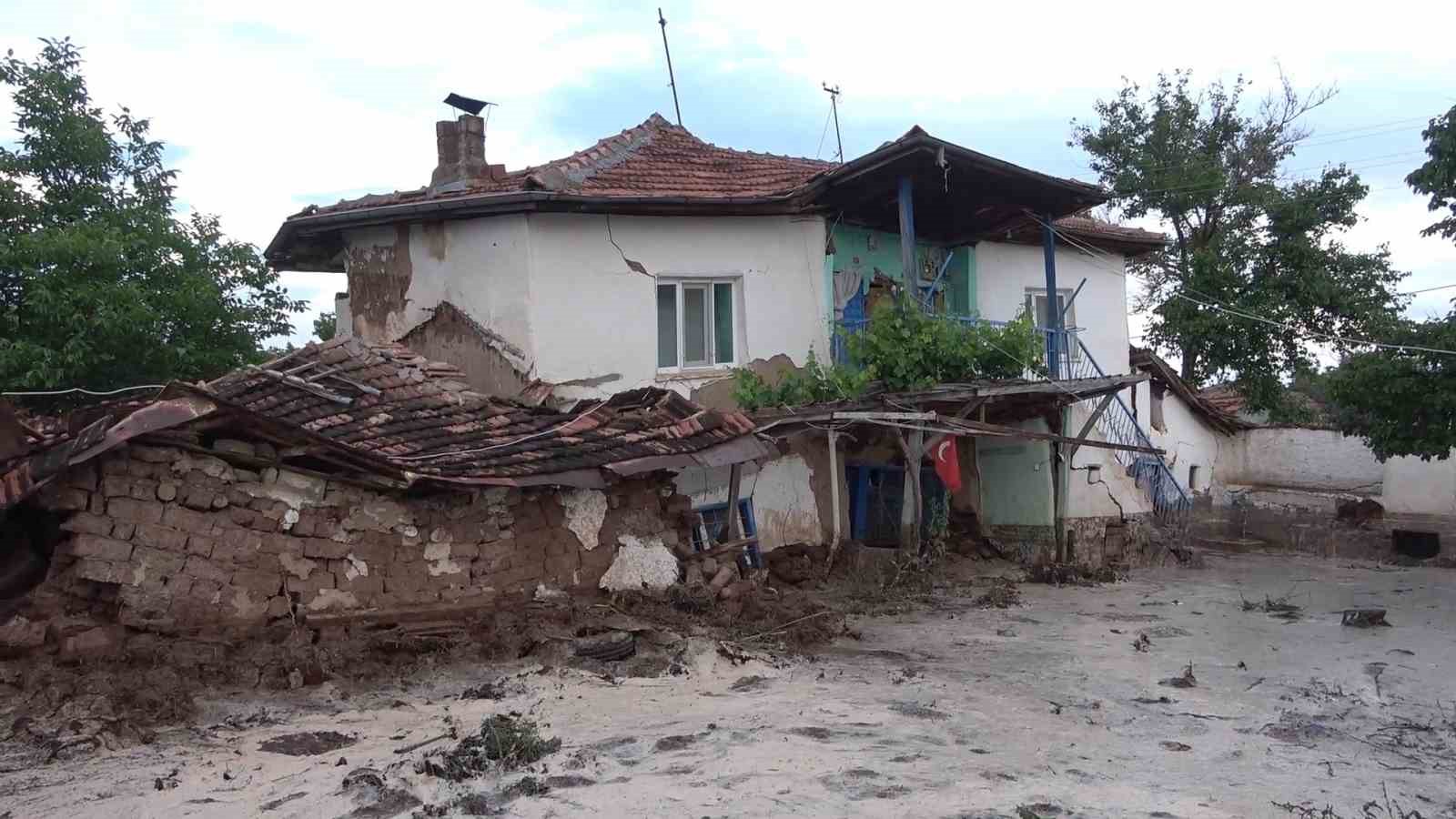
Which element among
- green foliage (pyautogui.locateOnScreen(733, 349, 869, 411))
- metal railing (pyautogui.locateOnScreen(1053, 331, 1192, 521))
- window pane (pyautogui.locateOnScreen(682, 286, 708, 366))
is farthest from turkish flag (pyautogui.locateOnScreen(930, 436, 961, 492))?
metal railing (pyautogui.locateOnScreen(1053, 331, 1192, 521))

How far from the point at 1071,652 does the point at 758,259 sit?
20.5 feet

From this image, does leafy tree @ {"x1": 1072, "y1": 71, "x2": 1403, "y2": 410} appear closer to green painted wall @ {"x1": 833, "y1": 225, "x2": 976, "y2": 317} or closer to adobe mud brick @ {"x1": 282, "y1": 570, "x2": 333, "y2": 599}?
green painted wall @ {"x1": 833, "y1": 225, "x2": 976, "y2": 317}

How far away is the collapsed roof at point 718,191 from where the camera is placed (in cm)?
1280

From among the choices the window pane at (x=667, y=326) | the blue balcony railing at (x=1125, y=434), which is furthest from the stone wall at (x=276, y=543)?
the blue balcony railing at (x=1125, y=434)

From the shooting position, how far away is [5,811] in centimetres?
540

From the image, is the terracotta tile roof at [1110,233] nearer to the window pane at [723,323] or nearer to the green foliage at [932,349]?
the green foliage at [932,349]

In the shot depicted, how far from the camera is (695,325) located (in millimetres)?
13969

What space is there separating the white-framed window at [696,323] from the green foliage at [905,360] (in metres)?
0.67

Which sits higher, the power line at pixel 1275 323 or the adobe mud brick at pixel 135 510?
the power line at pixel 1275 323

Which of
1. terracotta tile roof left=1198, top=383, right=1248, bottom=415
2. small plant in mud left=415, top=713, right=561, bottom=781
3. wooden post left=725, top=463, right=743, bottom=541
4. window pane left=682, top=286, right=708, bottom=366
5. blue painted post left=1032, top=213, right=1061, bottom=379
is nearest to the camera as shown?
small plant in mud left=415, top=713, right=561, bottom=781

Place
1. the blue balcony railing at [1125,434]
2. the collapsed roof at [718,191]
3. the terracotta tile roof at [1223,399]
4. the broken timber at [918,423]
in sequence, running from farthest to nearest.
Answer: the terracotta tile roof at [1223,399] → the blue balcony railing at [1125,434] → the collapsed roof at [718,191] → the broken timber at [918,423]

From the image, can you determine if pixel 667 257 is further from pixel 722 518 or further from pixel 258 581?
pixel 258 581

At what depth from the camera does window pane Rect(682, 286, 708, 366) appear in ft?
45.6

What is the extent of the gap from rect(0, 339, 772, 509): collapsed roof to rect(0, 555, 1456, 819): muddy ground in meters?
1.61
